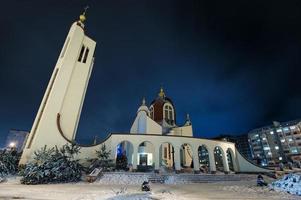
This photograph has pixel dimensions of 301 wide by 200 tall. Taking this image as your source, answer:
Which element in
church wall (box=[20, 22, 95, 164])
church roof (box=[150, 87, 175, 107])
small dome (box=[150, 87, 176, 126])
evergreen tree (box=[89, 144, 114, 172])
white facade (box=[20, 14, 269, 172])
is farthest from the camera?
church roof (box=[150, 87, 175, 107])

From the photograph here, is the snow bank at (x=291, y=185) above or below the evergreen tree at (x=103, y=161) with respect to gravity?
below

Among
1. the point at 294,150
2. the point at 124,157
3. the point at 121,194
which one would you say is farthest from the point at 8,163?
the point at 294,150

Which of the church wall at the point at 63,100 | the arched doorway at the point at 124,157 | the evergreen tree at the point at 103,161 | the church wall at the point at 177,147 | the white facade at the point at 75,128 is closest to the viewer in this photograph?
the evergreen tree at the point at 103,161

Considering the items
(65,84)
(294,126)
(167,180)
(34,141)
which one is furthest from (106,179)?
(294,126)

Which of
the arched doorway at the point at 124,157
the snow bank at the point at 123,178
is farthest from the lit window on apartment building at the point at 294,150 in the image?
the snow bank at the point at 123,178

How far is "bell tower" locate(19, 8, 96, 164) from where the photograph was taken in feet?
56.1

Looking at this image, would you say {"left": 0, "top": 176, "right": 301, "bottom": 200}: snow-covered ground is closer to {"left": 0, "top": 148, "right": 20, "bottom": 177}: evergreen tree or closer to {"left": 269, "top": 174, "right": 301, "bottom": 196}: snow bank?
{"left": 269, "top": 174, "right": 301, "bottom": 196}: snow bank

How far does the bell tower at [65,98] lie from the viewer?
17.1 metres

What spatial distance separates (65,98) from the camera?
789 inches

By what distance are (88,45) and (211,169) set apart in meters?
23.5

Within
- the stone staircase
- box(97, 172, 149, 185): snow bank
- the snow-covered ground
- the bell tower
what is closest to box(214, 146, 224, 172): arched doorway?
the stone staircase

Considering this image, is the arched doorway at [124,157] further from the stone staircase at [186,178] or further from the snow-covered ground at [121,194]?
the snow-covered ground at [121,194]

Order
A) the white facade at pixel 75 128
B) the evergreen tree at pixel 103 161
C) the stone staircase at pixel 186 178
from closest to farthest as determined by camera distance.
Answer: the stone staircase at pixel 186 178
the evergreen tree at pixel 103 161
the white facade at pixel 75 128

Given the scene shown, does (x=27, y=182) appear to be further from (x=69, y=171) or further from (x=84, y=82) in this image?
(x=84, y=82)
